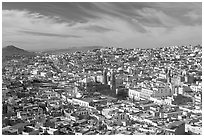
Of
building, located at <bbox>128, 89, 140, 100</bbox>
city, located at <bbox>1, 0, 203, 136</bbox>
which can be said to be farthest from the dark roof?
building, located at <bbox>128, 89, 140, 100</bbox>

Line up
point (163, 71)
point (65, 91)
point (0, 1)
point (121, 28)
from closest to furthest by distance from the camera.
Answer: 1. point (0, 1)
2. point (121, 28)
3. point (65, 91)
4. point (163, 71)

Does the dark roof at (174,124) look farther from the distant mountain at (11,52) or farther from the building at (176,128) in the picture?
the distant mountain at (11,52)

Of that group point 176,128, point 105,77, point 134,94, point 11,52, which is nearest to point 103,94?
point 134,94

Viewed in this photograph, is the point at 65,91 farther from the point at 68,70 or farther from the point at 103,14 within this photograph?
the point at 103,14

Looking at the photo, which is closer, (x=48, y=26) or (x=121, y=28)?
(x=48, y=26)

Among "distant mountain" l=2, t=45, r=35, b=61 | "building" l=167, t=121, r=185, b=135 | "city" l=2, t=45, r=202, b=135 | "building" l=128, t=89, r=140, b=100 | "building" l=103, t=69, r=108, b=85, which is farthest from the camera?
"building" l=103, t=69, r=108, b=85

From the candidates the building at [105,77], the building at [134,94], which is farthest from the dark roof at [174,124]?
the building at [105,77]

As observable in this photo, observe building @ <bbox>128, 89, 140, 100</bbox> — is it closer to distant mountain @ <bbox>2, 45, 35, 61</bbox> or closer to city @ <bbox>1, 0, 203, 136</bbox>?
city @ <bbox>1, 0, 203, 136</bbox>

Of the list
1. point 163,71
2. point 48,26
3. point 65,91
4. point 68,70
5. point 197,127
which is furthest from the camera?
point 163,71

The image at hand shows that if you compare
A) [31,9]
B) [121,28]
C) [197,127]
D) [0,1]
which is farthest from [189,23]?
[0,1]

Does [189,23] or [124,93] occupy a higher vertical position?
[189,23]

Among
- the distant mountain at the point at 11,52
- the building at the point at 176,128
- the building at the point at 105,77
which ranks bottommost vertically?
Answer: the building at the point at 176,128
